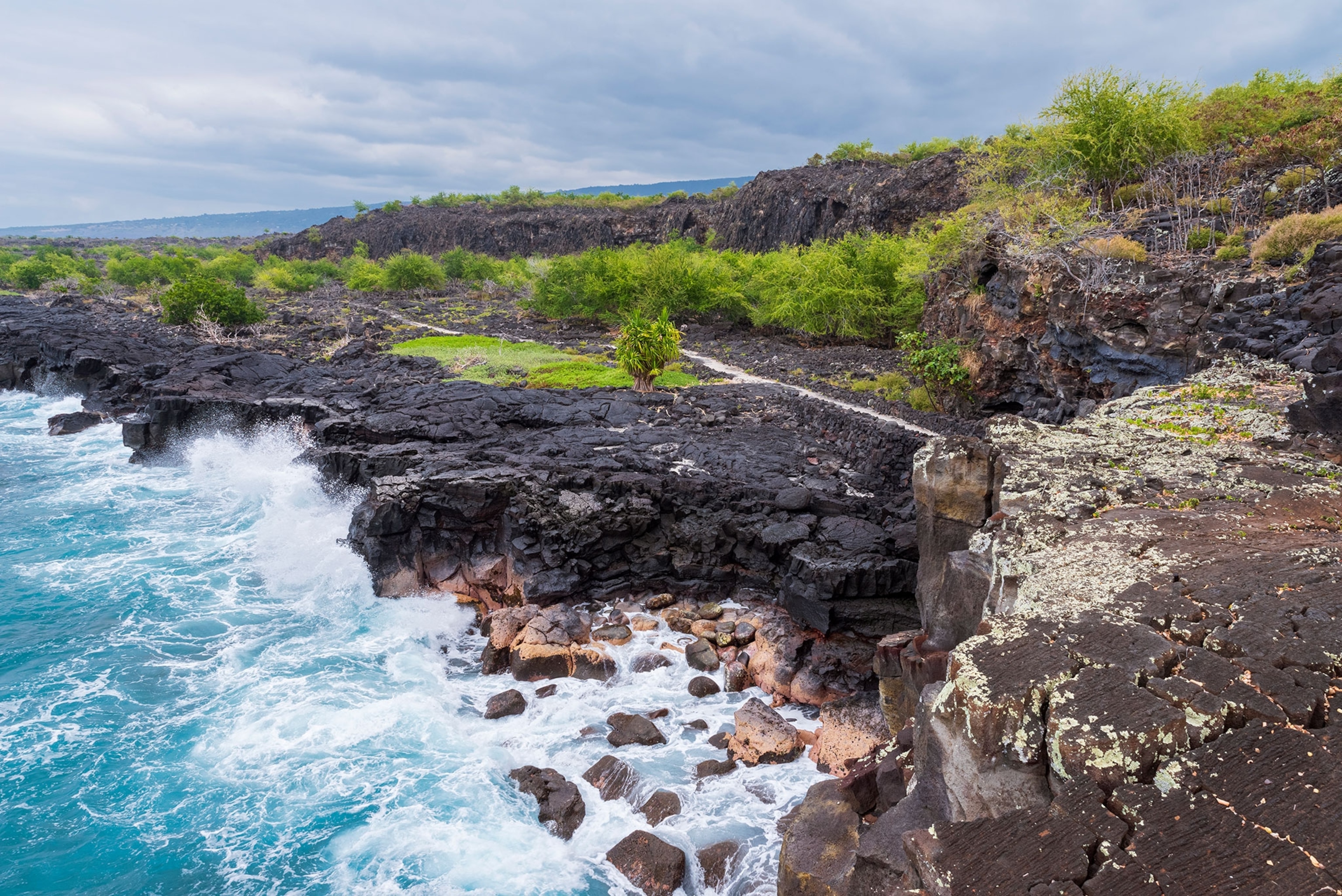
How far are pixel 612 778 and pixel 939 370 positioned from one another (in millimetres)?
16220

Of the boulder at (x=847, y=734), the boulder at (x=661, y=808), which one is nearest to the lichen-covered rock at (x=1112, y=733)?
the boulder at (x=847, y=734)

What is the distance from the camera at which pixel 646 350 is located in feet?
90.5

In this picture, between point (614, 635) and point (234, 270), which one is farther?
point (234, 270)

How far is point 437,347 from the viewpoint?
37469 millimetres

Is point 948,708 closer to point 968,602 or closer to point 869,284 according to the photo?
point 968,602

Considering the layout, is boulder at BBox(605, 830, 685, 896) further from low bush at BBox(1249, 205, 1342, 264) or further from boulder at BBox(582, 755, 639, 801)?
low bush at BBox(1249, 205, 1342, 264)

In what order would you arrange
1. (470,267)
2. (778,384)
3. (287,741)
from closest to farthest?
(287,741) → (778,384) → (470,267)

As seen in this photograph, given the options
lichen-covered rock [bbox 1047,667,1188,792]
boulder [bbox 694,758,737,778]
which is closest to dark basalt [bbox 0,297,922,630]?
boulder [bbox 694,758,737,778]

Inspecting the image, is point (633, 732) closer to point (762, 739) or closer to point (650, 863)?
point (762, 739)

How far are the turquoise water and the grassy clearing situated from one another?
11261 millimetres

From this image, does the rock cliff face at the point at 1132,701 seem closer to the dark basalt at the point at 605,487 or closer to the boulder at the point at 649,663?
the boulder at the point at 649,663

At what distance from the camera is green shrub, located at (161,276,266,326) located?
41250 mm

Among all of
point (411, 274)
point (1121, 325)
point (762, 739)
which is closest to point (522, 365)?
→ point (1121, 325)

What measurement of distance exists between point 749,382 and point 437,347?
18.0m
